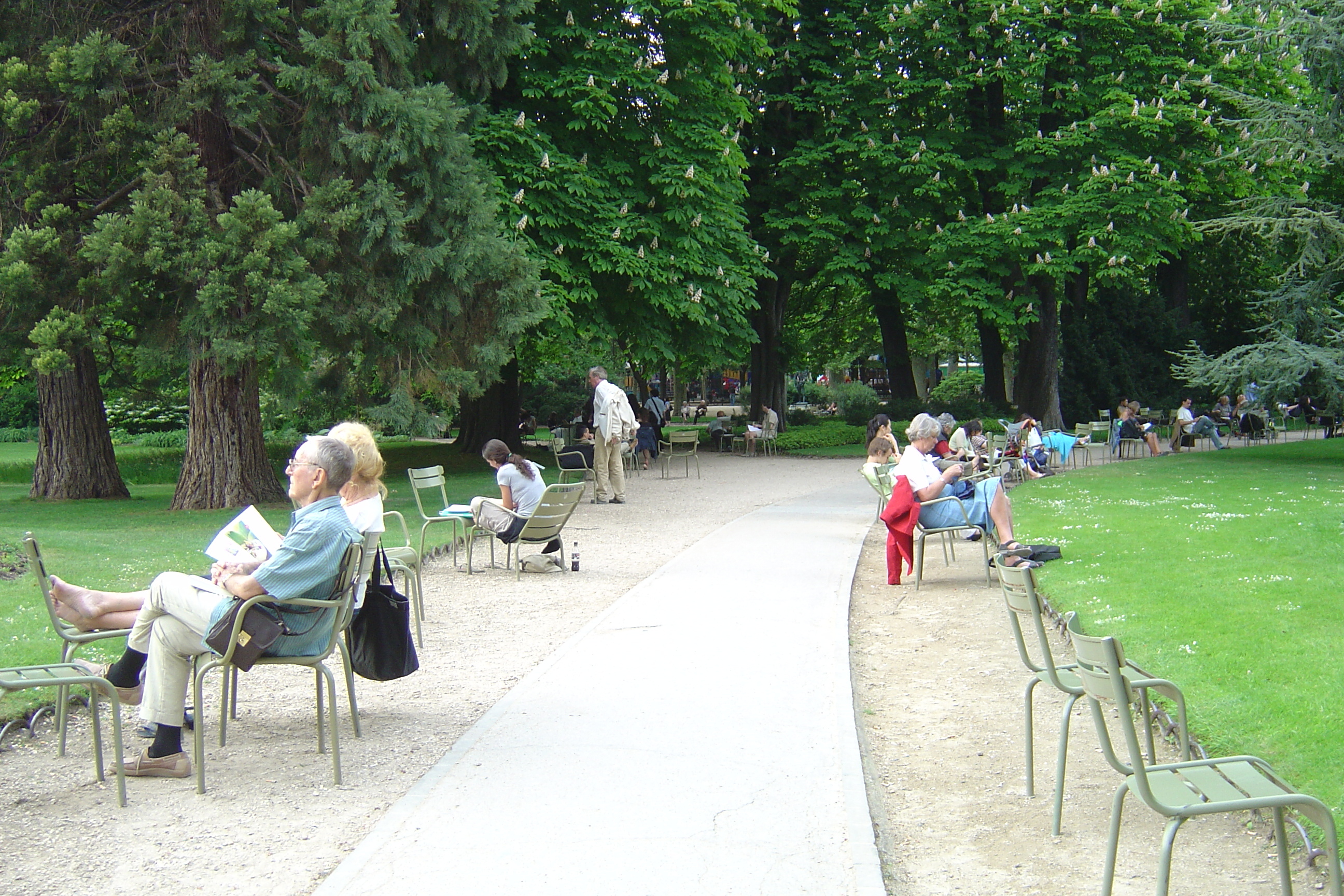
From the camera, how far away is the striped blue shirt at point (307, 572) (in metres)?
5.25

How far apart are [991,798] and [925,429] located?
18.7 feet

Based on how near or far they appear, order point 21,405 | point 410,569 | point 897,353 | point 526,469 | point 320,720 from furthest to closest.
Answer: point 21,405, point 897,353, point 526,469, point 410,569, point 320,720

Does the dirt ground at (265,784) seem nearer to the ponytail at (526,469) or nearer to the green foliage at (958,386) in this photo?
the ponytail at (526,469)

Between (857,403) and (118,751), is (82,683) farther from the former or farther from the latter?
(857,403)

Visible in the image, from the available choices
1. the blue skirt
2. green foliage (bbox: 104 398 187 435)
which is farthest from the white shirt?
green foliage (bbox: 104 398 187 435)

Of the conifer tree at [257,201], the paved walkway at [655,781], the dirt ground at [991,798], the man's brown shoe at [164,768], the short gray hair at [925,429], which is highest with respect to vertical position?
the conifer tree at [257,201]

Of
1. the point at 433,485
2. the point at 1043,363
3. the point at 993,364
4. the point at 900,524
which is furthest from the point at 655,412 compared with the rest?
the point at 900,524

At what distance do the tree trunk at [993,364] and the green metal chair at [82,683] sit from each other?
30115mm

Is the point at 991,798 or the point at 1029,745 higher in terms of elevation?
the point at 1029,745

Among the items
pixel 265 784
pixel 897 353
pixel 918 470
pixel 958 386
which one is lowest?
pixel 265 784

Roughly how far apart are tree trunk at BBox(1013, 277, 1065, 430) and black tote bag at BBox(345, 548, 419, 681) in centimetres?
2728

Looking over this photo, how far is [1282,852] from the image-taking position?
372 centimetres

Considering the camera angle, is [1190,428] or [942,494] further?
[1190,428]

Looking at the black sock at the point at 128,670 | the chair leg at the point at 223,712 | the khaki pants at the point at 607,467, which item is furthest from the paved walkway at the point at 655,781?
the khaki pants at the point at 607,467
